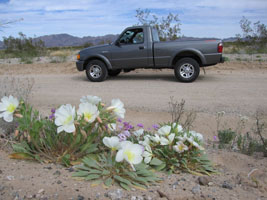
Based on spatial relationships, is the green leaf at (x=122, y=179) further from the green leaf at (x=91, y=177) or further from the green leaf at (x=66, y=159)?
the green leaf at (x=66, y=159)

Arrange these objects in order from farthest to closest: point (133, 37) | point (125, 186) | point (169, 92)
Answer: point (133, 37) < point (169, 92) < point (125, 186)

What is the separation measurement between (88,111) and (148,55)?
355 inches

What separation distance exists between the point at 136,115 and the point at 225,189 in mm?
4227

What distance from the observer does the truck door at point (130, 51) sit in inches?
468

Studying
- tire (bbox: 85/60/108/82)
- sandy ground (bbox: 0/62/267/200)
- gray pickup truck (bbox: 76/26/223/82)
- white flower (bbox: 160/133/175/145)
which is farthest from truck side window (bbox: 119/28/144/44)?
white flower (bbox: 160/133/175/145)

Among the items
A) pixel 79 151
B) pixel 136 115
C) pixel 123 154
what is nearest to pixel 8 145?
pixel 79 151

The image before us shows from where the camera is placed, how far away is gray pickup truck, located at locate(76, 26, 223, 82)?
448 inches

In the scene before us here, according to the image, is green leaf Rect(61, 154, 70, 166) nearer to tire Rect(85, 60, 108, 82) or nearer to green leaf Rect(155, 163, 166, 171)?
green leaf Rect(155, 163, 166, 171)

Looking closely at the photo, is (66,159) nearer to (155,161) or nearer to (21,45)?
(155,161)

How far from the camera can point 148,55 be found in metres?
11.8

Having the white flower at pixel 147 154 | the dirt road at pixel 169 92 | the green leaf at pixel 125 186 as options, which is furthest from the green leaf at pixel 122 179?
the dirt road at pixel 169 92

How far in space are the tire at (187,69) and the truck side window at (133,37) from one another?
1.70 m

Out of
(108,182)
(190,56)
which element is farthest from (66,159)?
(190,56)

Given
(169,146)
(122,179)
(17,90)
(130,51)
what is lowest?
(122,179)
